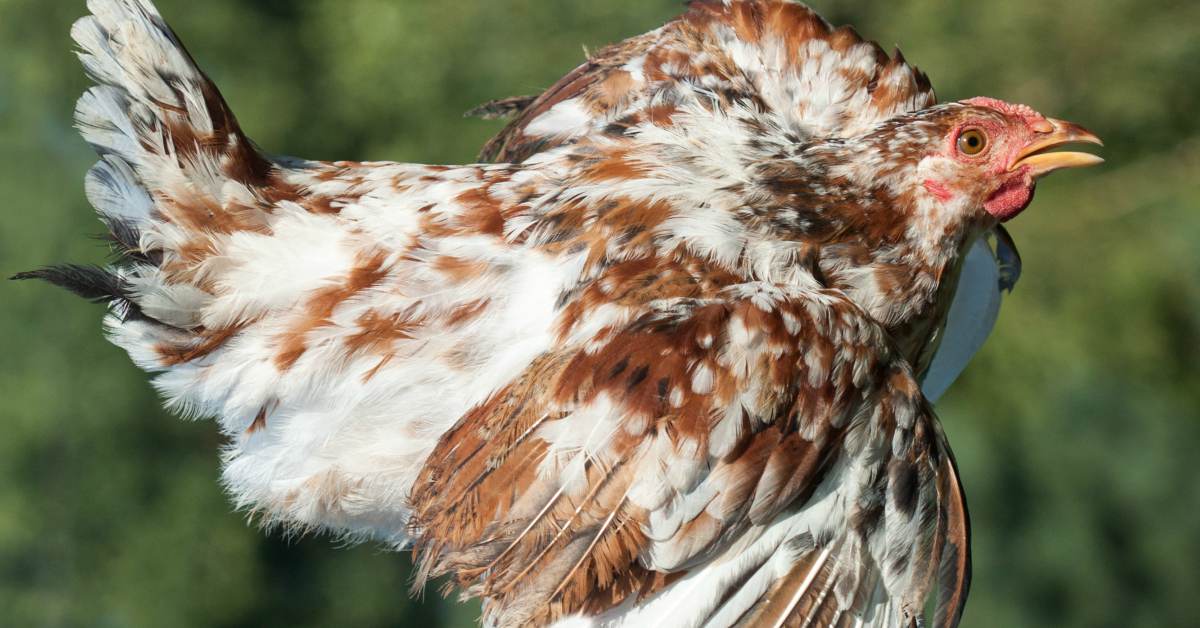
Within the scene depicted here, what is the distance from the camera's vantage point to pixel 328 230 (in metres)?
2.03

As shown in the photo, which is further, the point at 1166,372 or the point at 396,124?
the point at 396,124

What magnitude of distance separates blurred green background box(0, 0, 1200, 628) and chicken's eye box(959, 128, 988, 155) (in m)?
3.71

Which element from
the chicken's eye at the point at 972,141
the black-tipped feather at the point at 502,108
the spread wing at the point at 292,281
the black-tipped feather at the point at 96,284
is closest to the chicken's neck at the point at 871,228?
the chicken's eye at the point at 972,141

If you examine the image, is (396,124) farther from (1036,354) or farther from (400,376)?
(400,376)

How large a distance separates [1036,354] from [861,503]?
4305 millimetres

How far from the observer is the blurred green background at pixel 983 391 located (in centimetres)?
537

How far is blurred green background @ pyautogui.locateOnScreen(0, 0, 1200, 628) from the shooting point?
5367 millimetres

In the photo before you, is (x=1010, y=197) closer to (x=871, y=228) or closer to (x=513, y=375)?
(x=871, y=228)

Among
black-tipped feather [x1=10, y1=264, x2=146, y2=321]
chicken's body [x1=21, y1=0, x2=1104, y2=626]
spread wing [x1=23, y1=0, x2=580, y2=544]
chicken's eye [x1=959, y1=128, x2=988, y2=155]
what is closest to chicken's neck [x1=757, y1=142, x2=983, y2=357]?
chicken's body [x1=21, y1=0, x2=1104, y2=626]

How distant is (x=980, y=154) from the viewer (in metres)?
2.12

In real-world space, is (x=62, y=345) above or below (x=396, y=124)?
below

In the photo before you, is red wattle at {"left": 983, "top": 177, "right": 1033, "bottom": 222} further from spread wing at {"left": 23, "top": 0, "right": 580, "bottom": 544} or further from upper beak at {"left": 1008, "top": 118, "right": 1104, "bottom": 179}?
spread wing at {"left": 23, "top": 0, "right": 580, "bottom": 544}

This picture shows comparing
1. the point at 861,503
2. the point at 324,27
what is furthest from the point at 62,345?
the point at 861,503

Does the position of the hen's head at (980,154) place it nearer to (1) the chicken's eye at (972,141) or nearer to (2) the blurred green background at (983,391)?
(1) the chicken's eye at (972,141)
